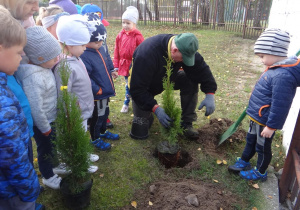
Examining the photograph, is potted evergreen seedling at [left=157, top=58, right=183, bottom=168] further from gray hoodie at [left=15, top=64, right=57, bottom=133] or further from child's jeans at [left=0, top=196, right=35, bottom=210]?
child's jeans at [left=0, top=196, right=35, bottom=210]

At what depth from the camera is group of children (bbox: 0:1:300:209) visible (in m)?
1.61

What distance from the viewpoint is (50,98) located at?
7.37ft

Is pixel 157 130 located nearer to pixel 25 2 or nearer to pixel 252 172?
pixel 252 172

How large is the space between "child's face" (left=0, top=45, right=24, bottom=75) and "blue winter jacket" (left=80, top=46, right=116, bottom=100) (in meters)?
1.24

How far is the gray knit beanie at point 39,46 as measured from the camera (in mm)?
2074

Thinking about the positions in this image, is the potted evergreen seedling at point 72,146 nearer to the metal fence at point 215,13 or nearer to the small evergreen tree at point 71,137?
the small evergreen tree at point 71,137

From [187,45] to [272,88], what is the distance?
3.28 feet

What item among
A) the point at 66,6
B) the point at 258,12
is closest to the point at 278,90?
the point at 66,6

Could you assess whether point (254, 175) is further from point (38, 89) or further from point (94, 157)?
point (38, 89)

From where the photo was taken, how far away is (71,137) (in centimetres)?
213

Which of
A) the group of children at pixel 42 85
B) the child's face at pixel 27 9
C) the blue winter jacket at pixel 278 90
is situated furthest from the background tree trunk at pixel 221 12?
the child's face at pixel 27 9

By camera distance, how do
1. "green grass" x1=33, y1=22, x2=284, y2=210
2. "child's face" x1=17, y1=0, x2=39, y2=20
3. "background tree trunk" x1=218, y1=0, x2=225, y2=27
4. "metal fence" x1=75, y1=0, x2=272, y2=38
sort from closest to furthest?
"child's face" x1=17, y1=0, x2=39, y2=20 → "green grass" x1=33, y1=22, x2=284, y2=210 → "metal fence" x1=75, y1=0, x2=272, y2=38 → "background tree trunk" x1=218, y1=0, x2=225, y2=27

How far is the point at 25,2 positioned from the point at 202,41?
1064 cm

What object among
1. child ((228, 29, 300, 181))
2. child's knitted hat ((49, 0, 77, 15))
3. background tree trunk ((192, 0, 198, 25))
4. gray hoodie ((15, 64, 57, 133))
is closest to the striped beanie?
child ((228, 29, 300, 181))
